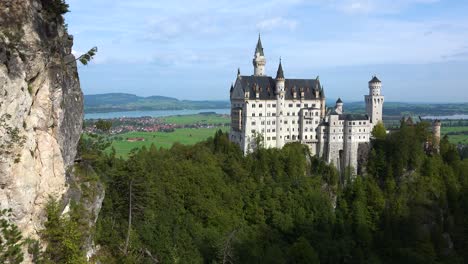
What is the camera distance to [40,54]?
31.8 meters

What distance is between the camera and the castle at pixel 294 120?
80438mm

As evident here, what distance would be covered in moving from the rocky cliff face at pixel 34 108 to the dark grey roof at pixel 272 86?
46.0 metres

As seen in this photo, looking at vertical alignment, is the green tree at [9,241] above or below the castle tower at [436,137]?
below

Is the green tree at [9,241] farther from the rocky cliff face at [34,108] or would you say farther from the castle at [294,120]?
the castle at [294,120]

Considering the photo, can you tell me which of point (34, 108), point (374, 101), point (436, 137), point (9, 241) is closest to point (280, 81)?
point (374, 101)

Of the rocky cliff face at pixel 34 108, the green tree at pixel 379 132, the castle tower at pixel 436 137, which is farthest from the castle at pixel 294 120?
the rocky cliff face at pixel 34 108

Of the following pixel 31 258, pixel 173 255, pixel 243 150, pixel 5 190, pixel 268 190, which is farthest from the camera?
pixel 243 150

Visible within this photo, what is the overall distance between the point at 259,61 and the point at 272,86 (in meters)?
8.07

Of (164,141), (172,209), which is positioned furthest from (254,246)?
(164,141)

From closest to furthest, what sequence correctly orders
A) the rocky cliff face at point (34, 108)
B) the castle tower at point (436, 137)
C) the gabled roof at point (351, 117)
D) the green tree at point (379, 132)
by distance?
the rocky cliff face at point (34, 108) < the gabled roof at point (351, 117) < the green tree at point (379, 132) < the castle tower at point (436, 137)

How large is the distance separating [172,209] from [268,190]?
768 inches

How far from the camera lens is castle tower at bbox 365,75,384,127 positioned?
85.9 m

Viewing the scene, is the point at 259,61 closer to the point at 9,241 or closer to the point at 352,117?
the point at 352,117

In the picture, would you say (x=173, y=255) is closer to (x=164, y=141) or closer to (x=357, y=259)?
(x=357, y=259)
